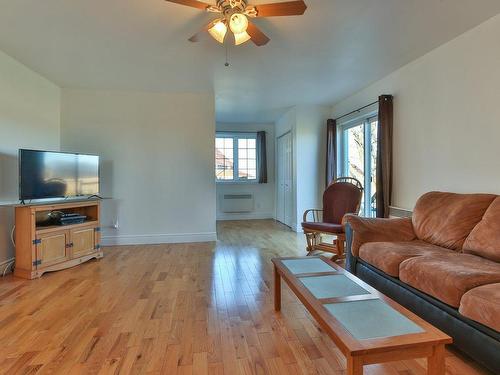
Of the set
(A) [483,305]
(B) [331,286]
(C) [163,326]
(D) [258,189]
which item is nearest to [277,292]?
(B) [331,286]

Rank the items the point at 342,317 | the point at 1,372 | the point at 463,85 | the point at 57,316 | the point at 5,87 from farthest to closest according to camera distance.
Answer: the point at 5,87 → the point at 463,85 → the point at 57,316 → the point at 1,372 → the point at 342,317

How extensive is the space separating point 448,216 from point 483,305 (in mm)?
1229

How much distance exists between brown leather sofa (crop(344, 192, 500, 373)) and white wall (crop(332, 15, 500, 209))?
1.24ft

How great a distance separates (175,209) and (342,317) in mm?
3748

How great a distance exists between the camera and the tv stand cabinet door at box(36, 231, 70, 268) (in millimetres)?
3094

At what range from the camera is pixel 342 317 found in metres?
1.31

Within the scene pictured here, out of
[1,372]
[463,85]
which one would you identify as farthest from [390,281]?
[1,372]

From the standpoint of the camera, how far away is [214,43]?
9.71 feet

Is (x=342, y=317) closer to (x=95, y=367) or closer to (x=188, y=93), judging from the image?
(x=95, y=367)

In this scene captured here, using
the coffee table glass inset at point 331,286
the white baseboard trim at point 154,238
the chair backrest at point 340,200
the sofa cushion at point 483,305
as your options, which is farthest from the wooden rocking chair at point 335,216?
the sofa cushion at point 483,305

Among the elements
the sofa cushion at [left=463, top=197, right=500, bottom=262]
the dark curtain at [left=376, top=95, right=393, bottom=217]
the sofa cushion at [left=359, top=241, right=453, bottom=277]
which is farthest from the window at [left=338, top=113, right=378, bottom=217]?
the sofa cushion at [left=463, top=197, right=500, bottom=262]

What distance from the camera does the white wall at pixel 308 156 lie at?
18.2 ft

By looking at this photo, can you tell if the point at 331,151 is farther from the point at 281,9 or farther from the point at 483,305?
the point at 483,305

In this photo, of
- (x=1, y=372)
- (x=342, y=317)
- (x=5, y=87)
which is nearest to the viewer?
(x=342, y=317)
